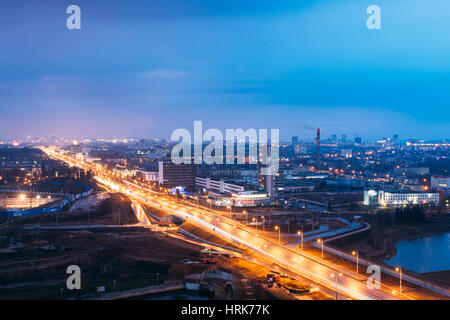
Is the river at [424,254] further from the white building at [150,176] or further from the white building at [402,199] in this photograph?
the white building at [150,176]

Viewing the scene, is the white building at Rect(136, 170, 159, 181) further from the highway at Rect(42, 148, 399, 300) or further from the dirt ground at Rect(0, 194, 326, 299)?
the dirt ground at Rect(0, 194, 326, 299)

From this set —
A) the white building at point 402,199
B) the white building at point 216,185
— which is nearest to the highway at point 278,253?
the white building at point 216,185

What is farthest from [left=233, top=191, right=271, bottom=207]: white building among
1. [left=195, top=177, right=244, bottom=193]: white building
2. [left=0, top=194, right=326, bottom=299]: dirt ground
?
[left=0, top=194, right=326, bottom=299]: dirt ground

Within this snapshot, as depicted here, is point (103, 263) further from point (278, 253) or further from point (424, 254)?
point (424, 254)

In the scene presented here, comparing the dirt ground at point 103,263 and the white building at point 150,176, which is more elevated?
the white building at point 150,176

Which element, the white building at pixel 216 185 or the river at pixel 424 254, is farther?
the white building at pixel 216 185

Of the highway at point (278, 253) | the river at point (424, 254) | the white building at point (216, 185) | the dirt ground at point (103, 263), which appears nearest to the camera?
the highway at point (278, 253)

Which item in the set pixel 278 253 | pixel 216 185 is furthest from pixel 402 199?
pixel 278 253
